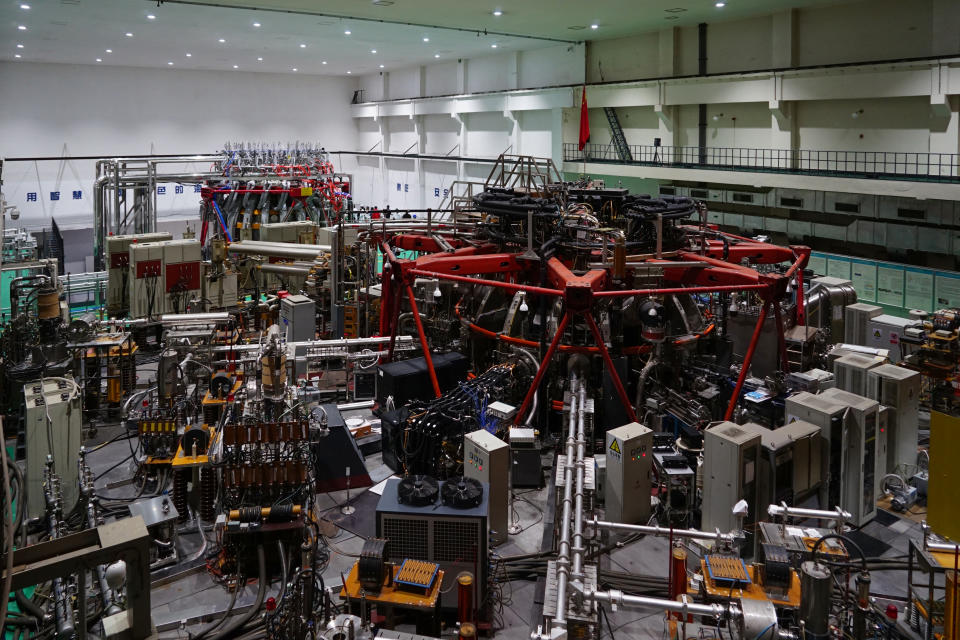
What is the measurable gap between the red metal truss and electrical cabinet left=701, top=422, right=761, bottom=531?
2.12m

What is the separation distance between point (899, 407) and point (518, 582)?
222 inches

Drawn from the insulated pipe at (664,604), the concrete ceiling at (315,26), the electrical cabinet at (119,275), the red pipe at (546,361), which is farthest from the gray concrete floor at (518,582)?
the concrete ceiling at (315,26)

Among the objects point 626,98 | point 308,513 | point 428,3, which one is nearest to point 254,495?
point 308,513

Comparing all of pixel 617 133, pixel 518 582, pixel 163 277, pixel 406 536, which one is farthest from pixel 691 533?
pixel 617 133

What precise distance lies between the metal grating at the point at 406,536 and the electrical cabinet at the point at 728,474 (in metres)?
3.34

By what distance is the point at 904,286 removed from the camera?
17031 mm

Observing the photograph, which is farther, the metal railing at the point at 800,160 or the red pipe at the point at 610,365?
the metal railing at the point at 800,160

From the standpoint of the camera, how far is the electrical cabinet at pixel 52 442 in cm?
927

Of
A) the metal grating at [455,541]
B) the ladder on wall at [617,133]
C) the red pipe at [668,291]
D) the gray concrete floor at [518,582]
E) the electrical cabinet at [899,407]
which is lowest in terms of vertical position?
the gray concrete floor at [518,582]

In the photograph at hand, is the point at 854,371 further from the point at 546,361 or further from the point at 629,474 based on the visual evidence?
the point at 546,361

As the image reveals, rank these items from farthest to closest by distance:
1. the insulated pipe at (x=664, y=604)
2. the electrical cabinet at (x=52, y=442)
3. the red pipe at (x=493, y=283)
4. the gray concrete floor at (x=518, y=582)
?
the red pipe at (x=493, y=283), the electrical cabinet at (x=52, y=442), the gray concrete floor at (x=518, y=582), the insulated pipe at (x=664, y=604)

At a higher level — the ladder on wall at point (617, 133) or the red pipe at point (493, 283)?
the ladder on wall at point (617, 133)

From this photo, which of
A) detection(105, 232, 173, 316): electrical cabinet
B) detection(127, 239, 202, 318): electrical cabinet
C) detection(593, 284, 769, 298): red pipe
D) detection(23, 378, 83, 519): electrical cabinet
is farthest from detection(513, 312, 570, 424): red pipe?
detection(105, 232, 173, 316): electrical cabinet

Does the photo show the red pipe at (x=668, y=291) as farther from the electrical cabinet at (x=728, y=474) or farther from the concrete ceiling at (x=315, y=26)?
the concrete ceiling at (x=315, y=26)
